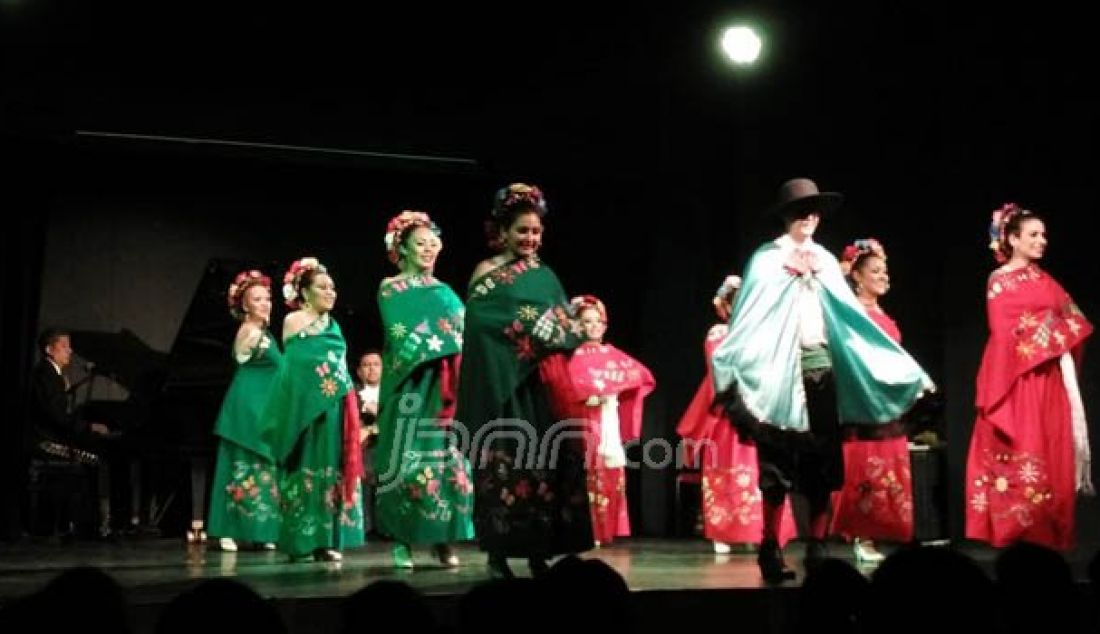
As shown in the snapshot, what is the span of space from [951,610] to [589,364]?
6.55 m

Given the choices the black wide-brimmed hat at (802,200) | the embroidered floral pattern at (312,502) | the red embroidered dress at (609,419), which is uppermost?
the black wide-brimmed hat at (802,200)

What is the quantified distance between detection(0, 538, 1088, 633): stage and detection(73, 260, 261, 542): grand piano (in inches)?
25.3

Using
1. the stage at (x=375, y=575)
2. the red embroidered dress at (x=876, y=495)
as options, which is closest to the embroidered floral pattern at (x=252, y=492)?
the stage at (x=375, y=575)

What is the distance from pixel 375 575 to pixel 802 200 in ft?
7.88

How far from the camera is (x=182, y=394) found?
9664 millimetres

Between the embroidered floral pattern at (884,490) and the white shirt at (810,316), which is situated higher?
the white shirt at (810,316)

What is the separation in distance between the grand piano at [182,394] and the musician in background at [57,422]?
211 mm

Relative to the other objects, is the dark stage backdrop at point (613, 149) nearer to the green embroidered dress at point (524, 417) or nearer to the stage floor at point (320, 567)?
the stage floor at point (320, 567)

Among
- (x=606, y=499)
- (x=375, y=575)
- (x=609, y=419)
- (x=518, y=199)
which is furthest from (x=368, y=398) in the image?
(x=518, y=199)

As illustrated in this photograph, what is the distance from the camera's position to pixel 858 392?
5707mm

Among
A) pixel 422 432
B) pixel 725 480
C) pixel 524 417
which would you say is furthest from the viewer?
pixel 725 480

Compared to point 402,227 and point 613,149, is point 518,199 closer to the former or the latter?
point 402,227

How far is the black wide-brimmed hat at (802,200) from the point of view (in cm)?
586

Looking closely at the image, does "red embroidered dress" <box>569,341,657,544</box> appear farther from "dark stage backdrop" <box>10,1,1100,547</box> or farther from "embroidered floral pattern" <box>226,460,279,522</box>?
"embroidered floral pattern" <box>226,460,279,522</box>
